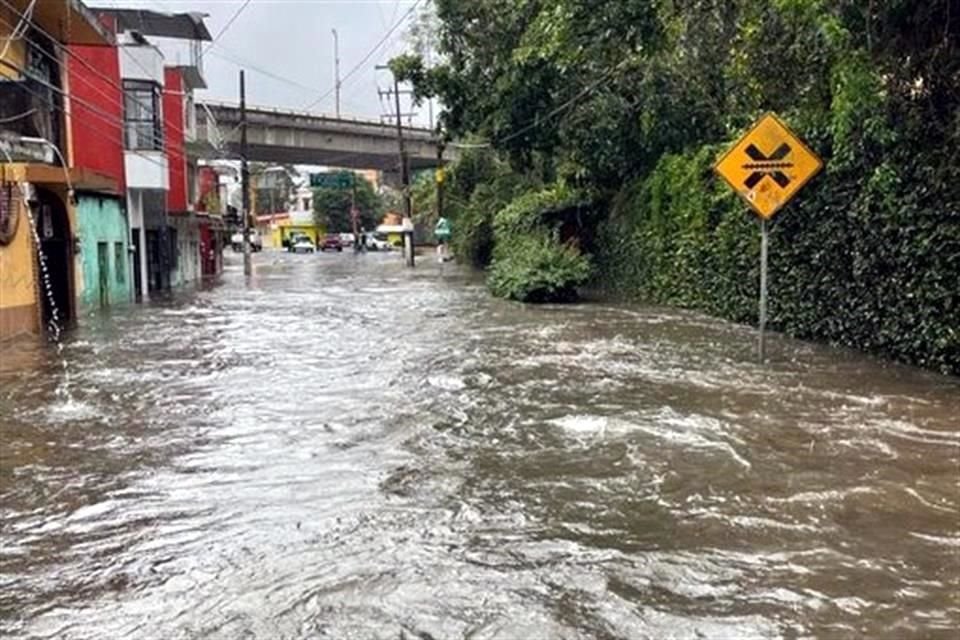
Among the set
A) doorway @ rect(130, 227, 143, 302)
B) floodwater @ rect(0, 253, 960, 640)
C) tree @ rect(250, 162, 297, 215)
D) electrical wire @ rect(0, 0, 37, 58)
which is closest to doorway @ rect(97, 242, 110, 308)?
doorway @ rect(130, 227, 143, 302)

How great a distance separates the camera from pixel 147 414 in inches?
368

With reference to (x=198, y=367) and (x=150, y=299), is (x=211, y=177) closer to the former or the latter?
(x=150, y=299)

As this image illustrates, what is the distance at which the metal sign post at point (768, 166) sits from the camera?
11.4 m

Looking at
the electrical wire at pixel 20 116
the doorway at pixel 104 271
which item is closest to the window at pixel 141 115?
the doorway at pixel 104 271

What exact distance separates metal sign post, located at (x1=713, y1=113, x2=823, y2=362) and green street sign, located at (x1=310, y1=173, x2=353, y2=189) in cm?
6994

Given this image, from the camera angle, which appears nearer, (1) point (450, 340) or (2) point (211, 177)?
(1) point (450, 340)

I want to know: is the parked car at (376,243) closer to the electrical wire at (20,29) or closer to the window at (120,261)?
the window at (120,261)

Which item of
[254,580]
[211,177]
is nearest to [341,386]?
[254,580]

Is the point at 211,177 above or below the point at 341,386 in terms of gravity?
above

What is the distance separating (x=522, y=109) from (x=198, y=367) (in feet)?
44.1

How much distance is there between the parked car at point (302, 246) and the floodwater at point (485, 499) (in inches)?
2471

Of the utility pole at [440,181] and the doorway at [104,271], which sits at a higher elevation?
the utility pole at [440,181]

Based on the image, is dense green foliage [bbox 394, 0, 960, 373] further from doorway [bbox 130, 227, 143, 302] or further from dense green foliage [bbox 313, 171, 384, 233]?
dense green foliage [bbox 313, 171, 384, 233]

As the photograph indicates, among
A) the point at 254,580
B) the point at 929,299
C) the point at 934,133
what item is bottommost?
the point at 254,580
